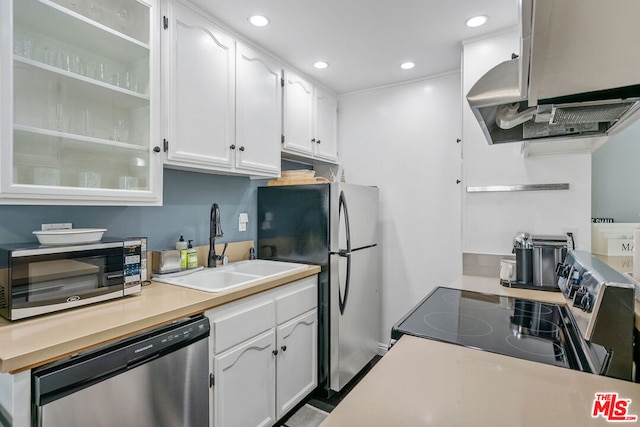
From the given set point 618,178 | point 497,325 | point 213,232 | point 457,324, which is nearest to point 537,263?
point 497,325

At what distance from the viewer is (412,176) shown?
2.92 metres

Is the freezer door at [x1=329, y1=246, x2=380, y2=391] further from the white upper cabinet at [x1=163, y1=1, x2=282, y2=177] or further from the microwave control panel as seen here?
the microwave control panel

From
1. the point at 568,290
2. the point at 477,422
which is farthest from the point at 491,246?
the point at 477,422

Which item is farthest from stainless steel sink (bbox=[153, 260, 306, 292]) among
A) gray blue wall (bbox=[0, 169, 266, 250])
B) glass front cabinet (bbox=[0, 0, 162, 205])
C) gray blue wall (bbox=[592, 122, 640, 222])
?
gray blue wall (bbox=[592, 122, 640, 222])

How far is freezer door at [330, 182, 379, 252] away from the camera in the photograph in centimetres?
231

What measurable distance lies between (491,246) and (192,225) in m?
2.00

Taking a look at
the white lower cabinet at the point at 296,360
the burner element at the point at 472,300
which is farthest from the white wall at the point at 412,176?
the burner element at the point at 472,300

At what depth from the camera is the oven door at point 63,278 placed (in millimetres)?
1198

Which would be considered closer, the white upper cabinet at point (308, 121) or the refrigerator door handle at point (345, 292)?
the refrigerator door handle at point (345, 292)

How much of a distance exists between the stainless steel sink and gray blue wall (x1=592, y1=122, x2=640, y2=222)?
2.09 metres

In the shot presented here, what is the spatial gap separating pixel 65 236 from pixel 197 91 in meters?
1.02

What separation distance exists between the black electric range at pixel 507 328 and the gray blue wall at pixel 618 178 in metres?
1.20

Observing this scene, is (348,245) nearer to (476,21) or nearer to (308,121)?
(308,121)

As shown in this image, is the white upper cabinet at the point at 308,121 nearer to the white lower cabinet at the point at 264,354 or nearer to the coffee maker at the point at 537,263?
the white lower cabinet at the point at 264,354
